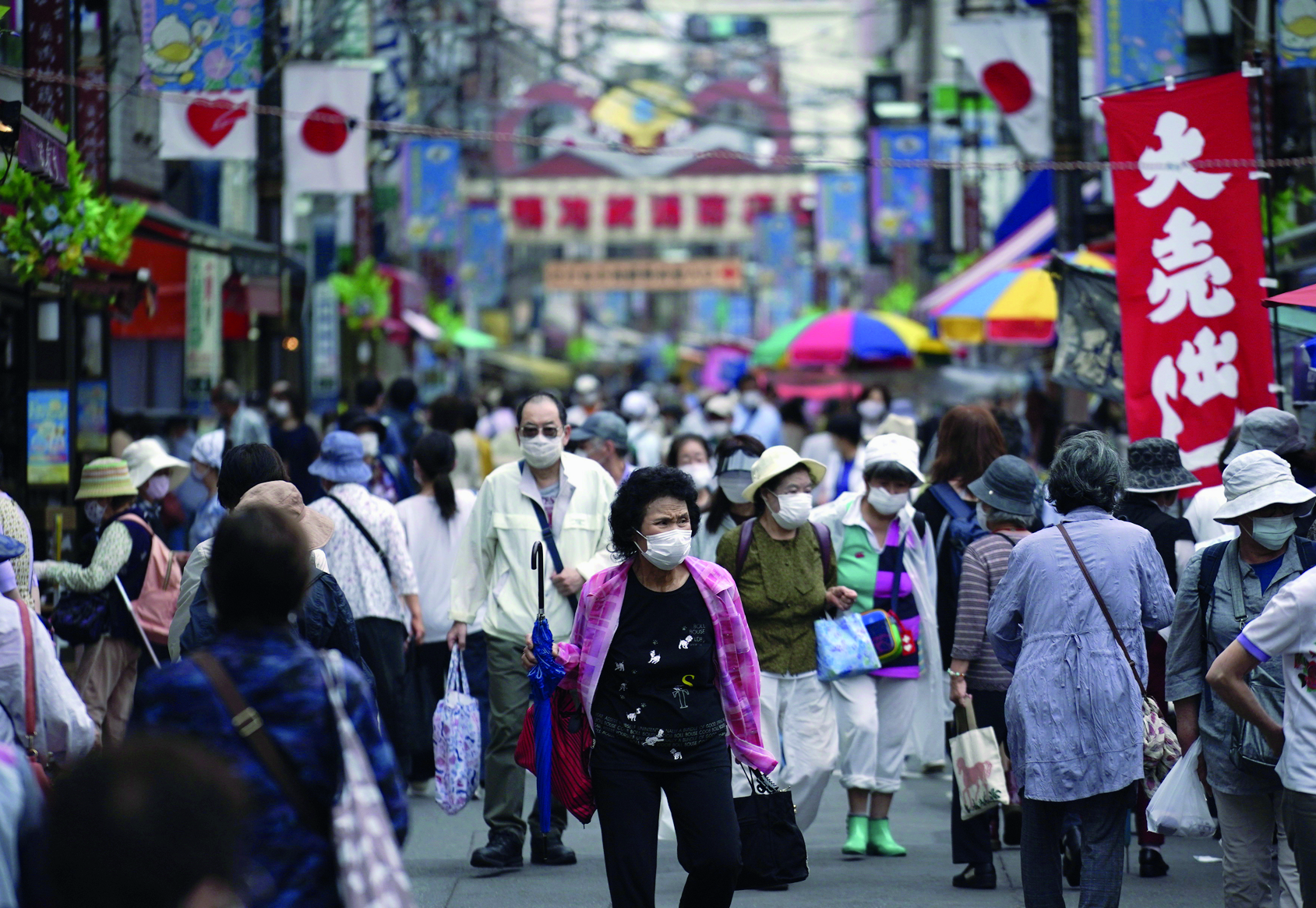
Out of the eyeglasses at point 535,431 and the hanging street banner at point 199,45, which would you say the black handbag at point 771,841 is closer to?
the eyeglasses at point 535,431

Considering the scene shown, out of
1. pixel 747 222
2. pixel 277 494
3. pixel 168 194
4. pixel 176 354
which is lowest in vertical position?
pixel 277 494

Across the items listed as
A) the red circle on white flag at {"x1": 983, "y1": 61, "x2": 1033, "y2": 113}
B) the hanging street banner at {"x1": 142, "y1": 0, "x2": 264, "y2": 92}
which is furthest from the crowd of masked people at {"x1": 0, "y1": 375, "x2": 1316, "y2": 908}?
the red circle on white flag at {"x1": 983, "y1": 61, "x2": 1033, "y2": 113}

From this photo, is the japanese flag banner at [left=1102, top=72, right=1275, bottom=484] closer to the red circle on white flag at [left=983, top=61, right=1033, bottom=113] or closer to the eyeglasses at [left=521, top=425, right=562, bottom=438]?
the eyeglasses at [left=521, top=425, right=562, bottom=438]

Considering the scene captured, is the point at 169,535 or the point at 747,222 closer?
the point at 169,535

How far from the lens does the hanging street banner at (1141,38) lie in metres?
11.8

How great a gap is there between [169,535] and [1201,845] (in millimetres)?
6736

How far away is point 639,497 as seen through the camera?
17.3 feet

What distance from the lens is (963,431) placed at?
7.81 meters

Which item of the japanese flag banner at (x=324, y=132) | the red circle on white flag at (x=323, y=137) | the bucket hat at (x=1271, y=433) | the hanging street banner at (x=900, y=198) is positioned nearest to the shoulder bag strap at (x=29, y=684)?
the bucket hat at (x=1271, y=433)

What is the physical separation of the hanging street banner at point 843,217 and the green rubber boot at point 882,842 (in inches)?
912

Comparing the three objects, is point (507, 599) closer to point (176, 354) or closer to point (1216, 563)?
point (1216, 563)

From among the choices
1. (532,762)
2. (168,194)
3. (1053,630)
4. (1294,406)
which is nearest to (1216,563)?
(1053,630)

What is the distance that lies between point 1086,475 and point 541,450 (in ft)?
8.83

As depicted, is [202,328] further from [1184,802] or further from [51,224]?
[1184,802]
